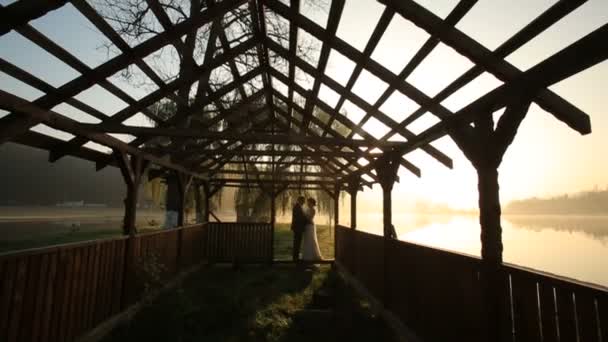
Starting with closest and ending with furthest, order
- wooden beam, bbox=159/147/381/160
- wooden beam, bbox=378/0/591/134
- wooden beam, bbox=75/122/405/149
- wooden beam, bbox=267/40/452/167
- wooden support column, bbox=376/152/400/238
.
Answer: wooden beam, bbox=378/0/591/134
wooden beam, bbox=75/122/405/149
wooden beam, bbox=267/40/452/167
wooden support column, bbox=376/152/400/238
wooden beam, bbox=159/147/381/160

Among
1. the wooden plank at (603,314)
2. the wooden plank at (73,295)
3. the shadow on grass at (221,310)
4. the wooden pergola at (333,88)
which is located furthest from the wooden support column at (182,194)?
the wooden plank at (603,314)

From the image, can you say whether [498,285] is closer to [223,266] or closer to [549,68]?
[549,68]

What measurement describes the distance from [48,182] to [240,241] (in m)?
132

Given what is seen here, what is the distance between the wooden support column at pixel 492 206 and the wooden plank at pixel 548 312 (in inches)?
16.2

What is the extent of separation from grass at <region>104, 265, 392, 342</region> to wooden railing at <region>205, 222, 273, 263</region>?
3189 millimetres

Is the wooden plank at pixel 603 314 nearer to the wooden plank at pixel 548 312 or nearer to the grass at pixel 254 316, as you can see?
the wooden plank at pixel 548 312

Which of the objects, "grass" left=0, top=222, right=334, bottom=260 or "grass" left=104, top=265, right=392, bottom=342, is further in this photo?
"grass" left=0, top=222, right=334, bottom=260

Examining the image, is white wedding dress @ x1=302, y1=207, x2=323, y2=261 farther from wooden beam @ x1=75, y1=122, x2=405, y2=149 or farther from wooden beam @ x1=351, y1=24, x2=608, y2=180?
wooden beam @ x1=351, y1=24, x2=608, y2=180

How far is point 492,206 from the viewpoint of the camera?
3.00 metres

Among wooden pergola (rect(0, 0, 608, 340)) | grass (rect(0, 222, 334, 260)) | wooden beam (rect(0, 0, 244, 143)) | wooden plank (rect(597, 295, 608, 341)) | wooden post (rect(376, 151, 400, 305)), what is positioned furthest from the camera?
grass (rect(0, 222, 334, 260))

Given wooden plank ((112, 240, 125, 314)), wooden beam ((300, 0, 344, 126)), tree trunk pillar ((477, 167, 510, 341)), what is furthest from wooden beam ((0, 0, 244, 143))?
tree trunk pillar ((477, 167, 510, 341))

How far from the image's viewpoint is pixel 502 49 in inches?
105

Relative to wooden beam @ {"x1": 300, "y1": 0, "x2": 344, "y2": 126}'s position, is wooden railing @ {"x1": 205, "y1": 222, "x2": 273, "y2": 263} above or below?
below

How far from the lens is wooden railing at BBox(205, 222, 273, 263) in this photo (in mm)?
10758
